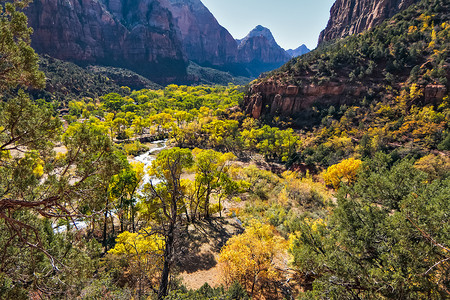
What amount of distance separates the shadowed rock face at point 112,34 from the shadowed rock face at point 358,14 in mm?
104361

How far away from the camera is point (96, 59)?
13012 centimetres

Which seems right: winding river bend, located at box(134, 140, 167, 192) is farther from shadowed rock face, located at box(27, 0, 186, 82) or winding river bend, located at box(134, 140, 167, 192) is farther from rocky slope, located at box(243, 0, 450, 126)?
shadowed rock face, located at box(27, 0, 186, 82)

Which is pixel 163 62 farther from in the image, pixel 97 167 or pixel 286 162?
pixel 97 167

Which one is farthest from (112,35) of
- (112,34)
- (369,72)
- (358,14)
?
(369,72)

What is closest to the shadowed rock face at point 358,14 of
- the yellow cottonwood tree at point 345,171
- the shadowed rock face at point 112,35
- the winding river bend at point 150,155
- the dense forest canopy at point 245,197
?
the dense forest canopy at point 245,197

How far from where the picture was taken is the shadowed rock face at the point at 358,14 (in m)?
76.9

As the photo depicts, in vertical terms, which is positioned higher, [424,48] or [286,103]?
[424,48]

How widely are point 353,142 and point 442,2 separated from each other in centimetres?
4549

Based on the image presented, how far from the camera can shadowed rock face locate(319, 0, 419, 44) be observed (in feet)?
252

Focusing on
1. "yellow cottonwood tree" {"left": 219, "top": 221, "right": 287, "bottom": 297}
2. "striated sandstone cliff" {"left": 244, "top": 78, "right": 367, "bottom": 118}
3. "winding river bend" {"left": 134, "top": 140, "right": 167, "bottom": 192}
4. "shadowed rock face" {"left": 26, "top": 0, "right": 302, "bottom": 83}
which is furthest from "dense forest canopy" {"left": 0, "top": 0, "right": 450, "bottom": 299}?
"shadowed rock face" {"left": 26, "top": 0, "right": 302, "bottom": 83}

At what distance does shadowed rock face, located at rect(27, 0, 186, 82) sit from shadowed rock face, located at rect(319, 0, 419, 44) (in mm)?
104361

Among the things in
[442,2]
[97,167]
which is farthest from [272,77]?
[97,167]

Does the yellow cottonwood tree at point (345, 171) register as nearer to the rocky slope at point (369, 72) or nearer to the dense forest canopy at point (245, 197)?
the dense forest canopy at point (245, 197)

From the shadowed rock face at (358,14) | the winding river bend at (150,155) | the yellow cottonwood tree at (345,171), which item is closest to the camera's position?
the yellow cottonwood tree at (345,171)
